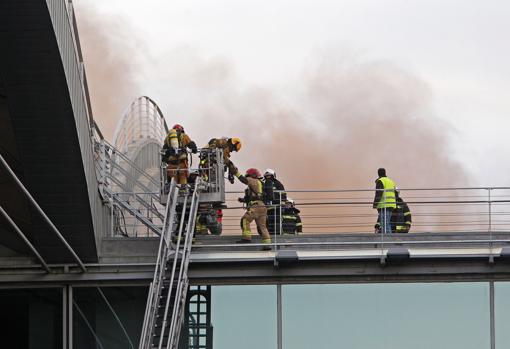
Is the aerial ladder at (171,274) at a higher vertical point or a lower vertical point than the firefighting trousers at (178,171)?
lower

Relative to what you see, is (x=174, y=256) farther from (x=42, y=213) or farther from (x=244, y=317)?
(x=42, y=213)

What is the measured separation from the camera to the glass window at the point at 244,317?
24922 mm

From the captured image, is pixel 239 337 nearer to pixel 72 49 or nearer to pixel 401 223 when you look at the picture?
pixel 401 223

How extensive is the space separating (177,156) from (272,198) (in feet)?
6.50

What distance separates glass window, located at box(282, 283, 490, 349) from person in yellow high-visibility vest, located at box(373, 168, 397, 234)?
1314mm

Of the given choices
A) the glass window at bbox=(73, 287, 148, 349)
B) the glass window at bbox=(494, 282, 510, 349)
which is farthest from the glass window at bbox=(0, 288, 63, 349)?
the glass window at bbox=(494, 282, 510, 349)

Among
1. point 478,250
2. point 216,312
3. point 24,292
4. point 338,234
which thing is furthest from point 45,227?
point 478,250

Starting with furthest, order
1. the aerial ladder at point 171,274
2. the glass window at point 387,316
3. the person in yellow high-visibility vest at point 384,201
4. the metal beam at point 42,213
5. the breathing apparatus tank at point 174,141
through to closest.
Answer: the person in yellow high-visibility vest at point 384,201
the breathing apparatus tank at point 174,141
the glass window at point 387,316
the aerial ladder at point 171,274
the metal beam at point 42,213

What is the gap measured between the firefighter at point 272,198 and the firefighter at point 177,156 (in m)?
1.54

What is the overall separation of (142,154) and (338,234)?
28.0 ft

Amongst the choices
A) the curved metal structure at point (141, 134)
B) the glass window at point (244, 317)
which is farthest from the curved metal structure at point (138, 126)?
the glass window at point (244, 317)

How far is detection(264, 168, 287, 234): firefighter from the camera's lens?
2530 centimetres

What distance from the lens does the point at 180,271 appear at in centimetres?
2364

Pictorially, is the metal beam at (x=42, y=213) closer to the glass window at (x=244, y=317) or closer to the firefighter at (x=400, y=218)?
the glass window at (x=244, y=317)
